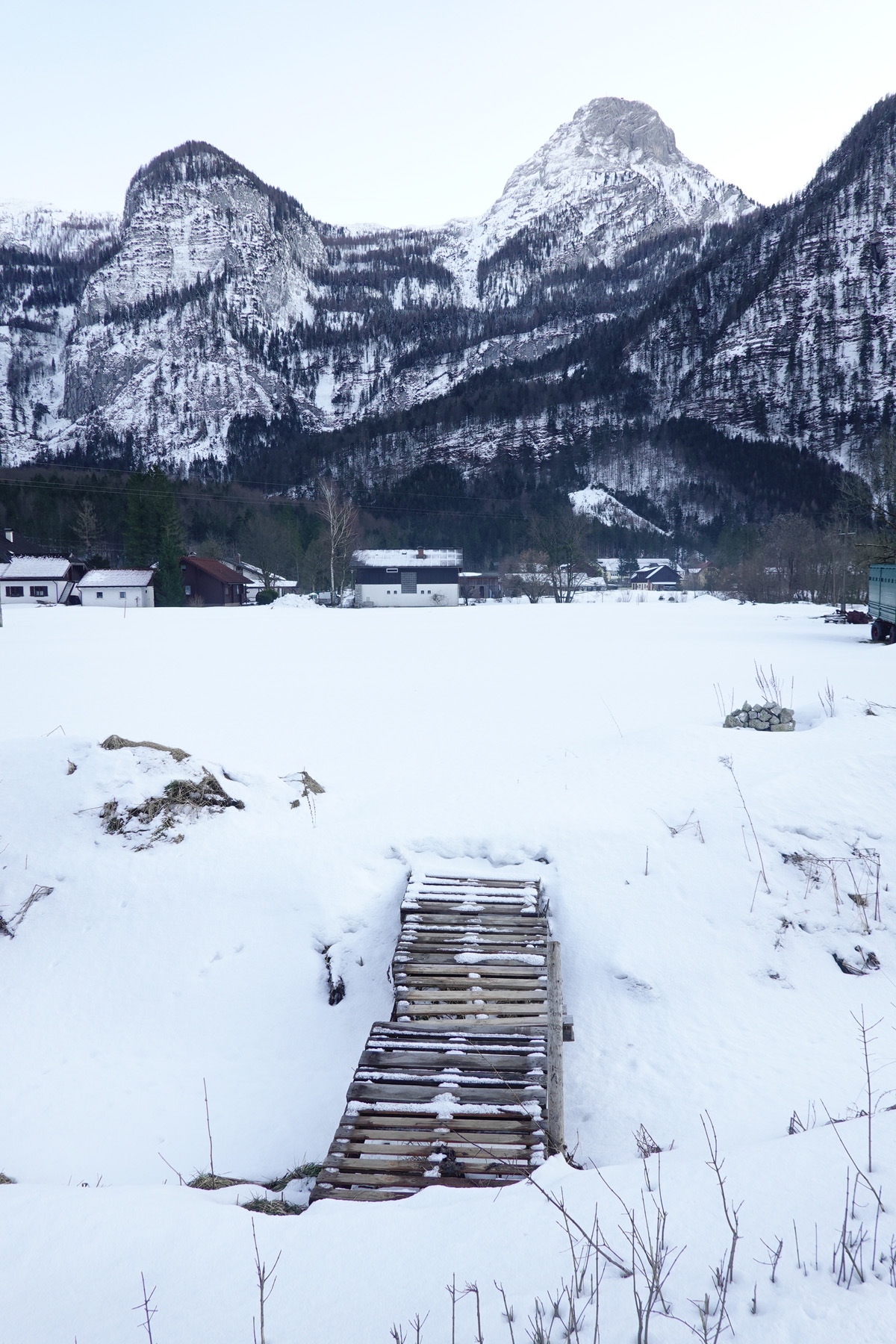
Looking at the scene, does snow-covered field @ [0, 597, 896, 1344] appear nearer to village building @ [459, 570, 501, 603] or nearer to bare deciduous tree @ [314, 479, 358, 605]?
bare deciduous tree @ [314, 479, 358, 605]

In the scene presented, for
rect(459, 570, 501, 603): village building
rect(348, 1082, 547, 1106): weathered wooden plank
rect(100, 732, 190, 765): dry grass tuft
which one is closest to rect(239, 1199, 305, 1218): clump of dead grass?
rect(348, 1082, 547, 1106): weathered wooden plank

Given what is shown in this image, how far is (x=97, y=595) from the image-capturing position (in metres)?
67.3

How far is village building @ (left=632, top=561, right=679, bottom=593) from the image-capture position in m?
120

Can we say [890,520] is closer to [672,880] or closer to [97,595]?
[672,880]

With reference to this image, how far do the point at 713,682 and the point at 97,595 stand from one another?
65.0 meters

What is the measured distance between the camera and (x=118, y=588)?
220ft

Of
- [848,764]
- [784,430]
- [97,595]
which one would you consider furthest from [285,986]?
[784,430]

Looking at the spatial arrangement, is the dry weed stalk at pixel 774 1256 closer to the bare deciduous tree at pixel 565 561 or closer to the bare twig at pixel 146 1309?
the bare twig at pixel 146 1309

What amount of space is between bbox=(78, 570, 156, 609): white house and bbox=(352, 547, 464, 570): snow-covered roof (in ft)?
89.2

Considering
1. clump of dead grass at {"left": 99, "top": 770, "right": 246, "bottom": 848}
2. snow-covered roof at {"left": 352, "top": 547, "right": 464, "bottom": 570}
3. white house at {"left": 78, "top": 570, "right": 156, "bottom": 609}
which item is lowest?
clump of dead grass at {"left": 99, "top": 770, "right": 246, "bottom": 848}

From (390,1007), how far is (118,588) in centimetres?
6949

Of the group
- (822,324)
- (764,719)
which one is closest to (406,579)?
(764,719)

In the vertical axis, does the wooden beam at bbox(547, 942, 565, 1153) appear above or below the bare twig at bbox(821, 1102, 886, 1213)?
below

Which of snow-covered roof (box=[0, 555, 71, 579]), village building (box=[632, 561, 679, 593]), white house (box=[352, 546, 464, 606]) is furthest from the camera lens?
village building (box=[632, 561, 679, 593])
